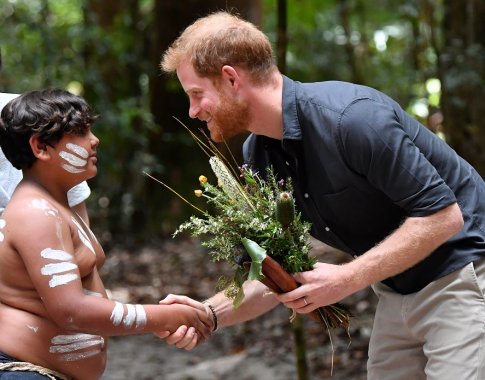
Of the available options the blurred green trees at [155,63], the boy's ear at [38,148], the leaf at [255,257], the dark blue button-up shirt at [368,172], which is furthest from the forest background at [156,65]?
the boy's ear at [38,148]

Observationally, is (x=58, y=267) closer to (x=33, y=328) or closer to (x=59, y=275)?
(x=59, y=275)

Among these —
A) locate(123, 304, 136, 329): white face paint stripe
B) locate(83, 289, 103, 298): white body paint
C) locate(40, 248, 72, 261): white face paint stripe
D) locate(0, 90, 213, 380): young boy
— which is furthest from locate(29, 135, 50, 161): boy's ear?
locate(123, 304, 136, 329): white face paint stripe

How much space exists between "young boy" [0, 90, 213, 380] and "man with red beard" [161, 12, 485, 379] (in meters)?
0.46

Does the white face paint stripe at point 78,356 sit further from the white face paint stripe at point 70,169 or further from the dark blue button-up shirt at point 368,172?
the dark blue button-up shirt at point 368,172

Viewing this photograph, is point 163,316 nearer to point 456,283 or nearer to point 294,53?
point 456,283

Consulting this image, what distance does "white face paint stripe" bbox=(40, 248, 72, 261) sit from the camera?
275cm

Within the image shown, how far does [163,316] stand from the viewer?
10.2ft

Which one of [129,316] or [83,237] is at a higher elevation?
[83,237]

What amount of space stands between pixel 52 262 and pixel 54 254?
0.03 m

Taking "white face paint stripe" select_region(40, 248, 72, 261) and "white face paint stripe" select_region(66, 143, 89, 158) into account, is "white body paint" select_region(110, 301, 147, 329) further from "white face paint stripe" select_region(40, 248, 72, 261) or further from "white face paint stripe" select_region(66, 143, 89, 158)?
"white face paint stripe" select_region(66, 143, 89, 158)

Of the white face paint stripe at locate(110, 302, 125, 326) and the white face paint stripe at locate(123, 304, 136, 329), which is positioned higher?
the white face paint stripe at locate(110, 302, 125, 326)

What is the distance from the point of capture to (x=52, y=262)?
9.00ft

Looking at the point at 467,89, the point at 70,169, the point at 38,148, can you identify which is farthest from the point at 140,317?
the point at 467,89

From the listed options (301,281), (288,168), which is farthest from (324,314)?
(288,168)
